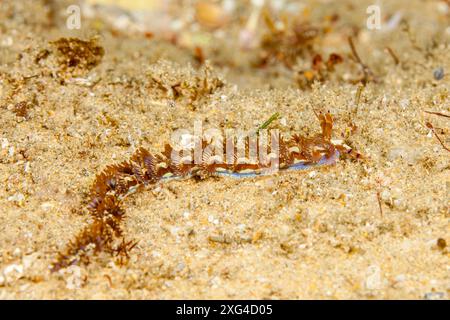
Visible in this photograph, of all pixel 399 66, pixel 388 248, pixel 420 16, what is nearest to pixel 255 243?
pixel 388 248

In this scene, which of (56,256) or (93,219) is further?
(93,219)

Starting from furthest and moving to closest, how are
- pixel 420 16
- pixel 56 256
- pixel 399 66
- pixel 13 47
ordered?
pixel 420 16, pixel 399 66, pixel 13 47, pixel 56 256

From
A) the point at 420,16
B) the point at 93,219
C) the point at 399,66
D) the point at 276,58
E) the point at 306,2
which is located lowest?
the point at 93,219

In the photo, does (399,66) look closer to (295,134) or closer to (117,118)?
(295,134)

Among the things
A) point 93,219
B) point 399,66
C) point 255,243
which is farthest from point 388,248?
point 399,66

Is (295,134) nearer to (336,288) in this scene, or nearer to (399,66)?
(336,288)

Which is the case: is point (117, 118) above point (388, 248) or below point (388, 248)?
above

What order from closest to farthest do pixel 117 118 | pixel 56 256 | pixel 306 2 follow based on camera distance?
pixel 56 256, pixel 117 118, pixel 306 2
